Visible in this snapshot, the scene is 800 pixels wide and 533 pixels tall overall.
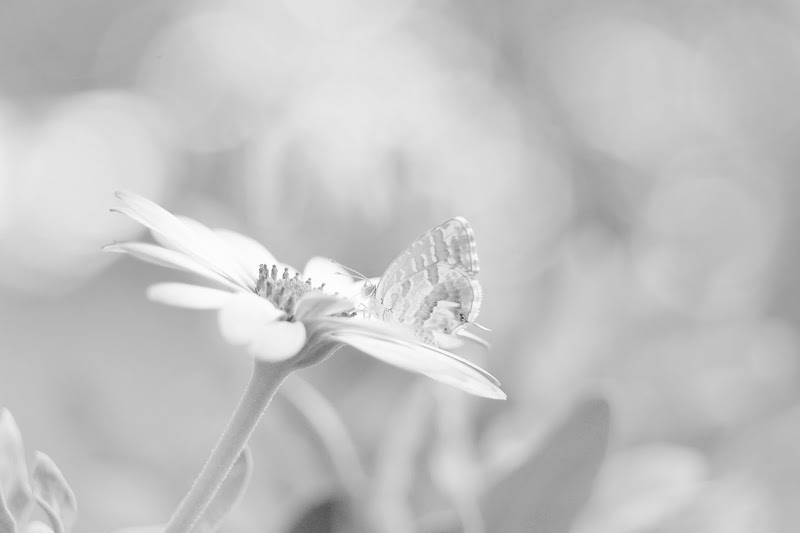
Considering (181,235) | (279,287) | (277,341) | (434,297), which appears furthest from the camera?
(434,297)

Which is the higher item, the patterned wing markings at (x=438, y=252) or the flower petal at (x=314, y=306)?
the patterned wing markings at (x=438, y=252)

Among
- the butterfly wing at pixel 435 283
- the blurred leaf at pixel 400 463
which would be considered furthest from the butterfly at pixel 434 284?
the blurred leaf at pixel 400 463

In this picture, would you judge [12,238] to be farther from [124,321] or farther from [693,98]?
[693,98]

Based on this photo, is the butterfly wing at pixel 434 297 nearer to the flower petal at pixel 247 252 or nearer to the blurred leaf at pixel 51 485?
the flower petal at pixel 247 252

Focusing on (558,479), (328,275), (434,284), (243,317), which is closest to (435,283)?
(434,284)

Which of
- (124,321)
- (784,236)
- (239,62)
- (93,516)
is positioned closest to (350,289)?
(93,516)

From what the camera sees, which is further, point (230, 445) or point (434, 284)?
point (434, 284)

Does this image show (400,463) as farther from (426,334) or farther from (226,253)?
(226,253)
